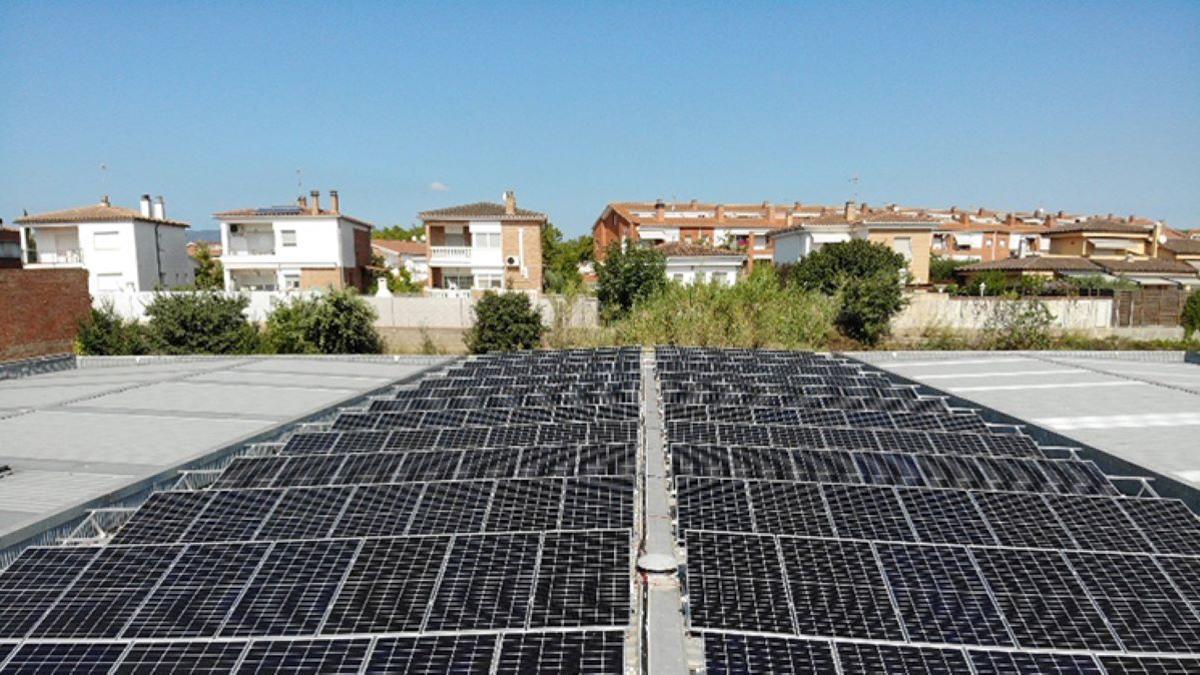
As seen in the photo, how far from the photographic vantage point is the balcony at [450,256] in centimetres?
4006

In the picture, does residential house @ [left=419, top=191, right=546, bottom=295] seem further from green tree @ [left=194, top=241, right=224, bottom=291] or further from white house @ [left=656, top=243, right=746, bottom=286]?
green tree @ [left=194, top=241, right=224, bottom=291]

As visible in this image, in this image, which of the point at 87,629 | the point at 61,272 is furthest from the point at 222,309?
the point at 87,629

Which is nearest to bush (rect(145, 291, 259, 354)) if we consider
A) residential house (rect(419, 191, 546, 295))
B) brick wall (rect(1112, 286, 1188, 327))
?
residential house (rect(419, 191, 546, 295))

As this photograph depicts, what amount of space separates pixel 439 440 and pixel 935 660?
22.9 ft

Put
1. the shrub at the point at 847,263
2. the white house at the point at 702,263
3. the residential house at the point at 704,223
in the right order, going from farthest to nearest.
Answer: the residential house at the point at 704,223, the white house at the point at 702,263, the shrub at the point at 847,263

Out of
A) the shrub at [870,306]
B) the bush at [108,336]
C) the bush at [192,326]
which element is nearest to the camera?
the bush at [108,336]

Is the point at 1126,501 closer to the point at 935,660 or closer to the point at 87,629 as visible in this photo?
the point at 935,660

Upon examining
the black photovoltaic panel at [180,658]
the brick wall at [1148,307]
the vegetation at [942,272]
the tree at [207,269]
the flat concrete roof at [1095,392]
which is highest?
the tree at [207,269]

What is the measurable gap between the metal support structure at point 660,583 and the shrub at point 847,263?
29.8 metres

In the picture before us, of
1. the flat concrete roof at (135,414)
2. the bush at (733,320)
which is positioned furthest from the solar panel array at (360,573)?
the bush at (733,320)

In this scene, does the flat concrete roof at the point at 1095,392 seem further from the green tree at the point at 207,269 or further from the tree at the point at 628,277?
the green tree at the point at 207,269

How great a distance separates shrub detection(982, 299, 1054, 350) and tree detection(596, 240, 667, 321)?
45.9 feet

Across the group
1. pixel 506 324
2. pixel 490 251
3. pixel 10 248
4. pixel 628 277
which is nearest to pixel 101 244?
pixel 10 248

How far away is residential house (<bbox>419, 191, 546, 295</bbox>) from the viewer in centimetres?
3994
